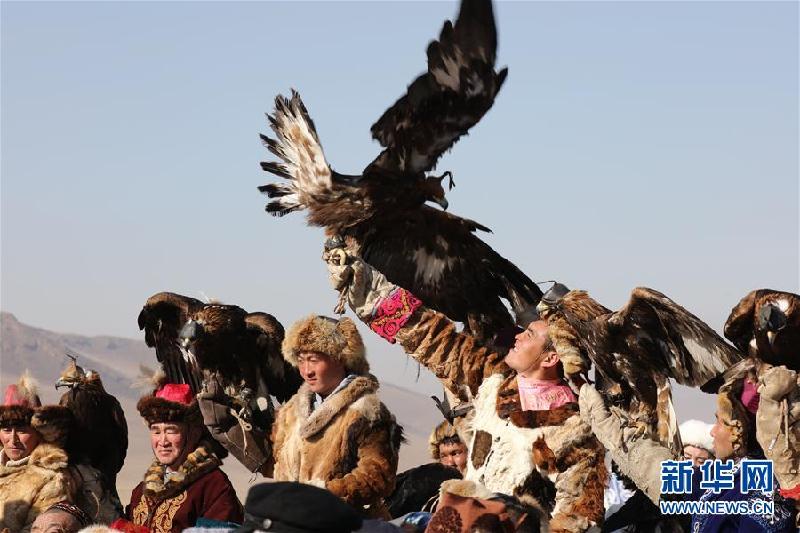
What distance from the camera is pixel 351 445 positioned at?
281 inches

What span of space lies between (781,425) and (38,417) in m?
4.10

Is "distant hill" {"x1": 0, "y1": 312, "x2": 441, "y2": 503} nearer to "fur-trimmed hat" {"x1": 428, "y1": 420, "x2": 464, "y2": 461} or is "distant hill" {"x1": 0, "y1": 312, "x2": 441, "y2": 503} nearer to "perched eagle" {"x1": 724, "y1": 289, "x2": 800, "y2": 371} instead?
"fur-trimmed hat" {"x1": 428, "y1": 420, "x2": 464, "y2": 461}

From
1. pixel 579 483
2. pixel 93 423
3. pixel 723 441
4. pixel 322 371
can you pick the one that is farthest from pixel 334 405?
pixel 93 423

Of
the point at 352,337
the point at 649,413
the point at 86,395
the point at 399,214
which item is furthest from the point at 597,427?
the point at 86,395

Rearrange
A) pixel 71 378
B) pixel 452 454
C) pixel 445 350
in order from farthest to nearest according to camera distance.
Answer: pixel 452 454
pixel 71 378
pixel 445 350

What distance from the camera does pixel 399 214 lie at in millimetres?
8141

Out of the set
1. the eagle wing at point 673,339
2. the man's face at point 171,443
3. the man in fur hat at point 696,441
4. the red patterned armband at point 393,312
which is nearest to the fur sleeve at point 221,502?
the man's face at point 171,443

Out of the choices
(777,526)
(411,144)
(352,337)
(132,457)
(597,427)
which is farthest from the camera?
(132,457)

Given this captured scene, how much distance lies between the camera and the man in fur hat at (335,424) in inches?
276

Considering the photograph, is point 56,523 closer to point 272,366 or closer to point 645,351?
point 272,366

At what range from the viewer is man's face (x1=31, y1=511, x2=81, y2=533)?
23.6 feet

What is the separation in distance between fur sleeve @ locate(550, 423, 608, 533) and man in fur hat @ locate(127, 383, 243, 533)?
1530 millimetres

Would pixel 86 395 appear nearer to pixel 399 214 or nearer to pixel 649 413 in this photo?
pixel 399 214

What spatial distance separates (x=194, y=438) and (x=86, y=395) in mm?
1436
